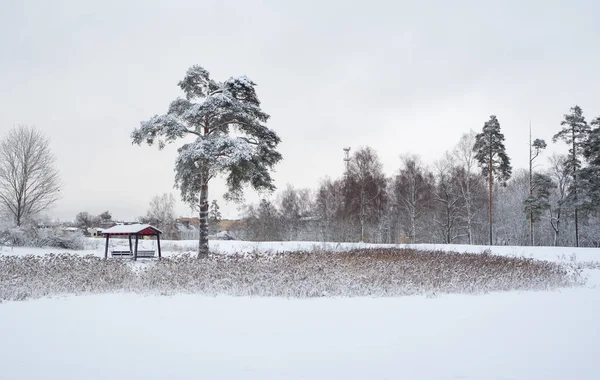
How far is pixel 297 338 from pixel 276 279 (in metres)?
4.04

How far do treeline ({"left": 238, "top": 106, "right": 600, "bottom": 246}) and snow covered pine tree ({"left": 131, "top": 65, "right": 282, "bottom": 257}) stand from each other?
12.8m

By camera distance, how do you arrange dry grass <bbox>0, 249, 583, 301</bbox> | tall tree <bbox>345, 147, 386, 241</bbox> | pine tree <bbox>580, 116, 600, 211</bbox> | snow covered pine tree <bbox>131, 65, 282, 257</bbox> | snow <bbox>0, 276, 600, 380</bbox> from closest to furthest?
1. snow <bbox>0, 276, 600, 380</bbox>
2. dry grass <bbox>0, 249, 583, 301</bbox>
3. snow covered pine tree <bbox>131, 65, 282, 257</bbox>
4. pine tree <bbox>580, 116, 600, 211</bbox>
5. tall tree <bbox>345, 147, 386, 241</bbox>

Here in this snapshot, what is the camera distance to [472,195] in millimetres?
34062

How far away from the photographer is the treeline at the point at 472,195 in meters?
27.9

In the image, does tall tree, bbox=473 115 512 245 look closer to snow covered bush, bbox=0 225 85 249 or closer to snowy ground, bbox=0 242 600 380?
snowy ground, bbox=0 242 600 380

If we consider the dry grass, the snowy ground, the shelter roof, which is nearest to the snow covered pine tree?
the shelter roof

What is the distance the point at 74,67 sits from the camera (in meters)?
12.8

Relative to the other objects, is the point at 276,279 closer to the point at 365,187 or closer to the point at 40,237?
the point at 40,237

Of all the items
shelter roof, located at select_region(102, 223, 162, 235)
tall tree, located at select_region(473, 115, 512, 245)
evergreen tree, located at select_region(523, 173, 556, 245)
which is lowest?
shelter roof, located at select_region(102, 223, 162, 235)

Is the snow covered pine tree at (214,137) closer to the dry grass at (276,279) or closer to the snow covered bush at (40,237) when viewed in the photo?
the dry grass at (276,279)

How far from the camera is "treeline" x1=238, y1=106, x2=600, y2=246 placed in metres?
27.9

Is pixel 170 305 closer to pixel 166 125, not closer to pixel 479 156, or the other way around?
pixel 166 125

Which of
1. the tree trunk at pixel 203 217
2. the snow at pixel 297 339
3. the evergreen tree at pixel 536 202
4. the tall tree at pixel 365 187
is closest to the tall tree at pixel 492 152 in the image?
the evergreen tree at pixel 536 202

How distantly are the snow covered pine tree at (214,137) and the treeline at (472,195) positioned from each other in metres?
12.8
